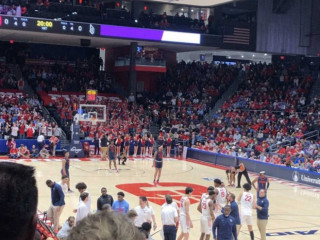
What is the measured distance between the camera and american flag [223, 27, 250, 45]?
39803mm

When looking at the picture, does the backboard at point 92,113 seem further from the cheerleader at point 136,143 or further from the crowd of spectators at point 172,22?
the crowd of spectators at point 172,22

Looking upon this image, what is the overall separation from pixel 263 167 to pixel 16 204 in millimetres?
26523

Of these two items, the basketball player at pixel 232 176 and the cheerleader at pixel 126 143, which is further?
the cheerleader at pixel 126 143

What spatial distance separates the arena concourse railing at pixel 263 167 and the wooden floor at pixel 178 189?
70 cm

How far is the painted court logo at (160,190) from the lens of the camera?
19334mm

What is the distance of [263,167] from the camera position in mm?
27312

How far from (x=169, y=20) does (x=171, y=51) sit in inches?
252

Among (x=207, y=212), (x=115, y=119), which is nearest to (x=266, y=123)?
(x=115, y=119)

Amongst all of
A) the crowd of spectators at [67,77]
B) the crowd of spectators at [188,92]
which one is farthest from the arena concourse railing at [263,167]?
the crowd of spectators at [67,77]

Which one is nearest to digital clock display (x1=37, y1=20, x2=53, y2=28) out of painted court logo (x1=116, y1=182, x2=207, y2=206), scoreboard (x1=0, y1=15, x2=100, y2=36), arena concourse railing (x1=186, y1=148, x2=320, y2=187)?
scoreboard (x1=0, y1=15, x2=100, y2=36)

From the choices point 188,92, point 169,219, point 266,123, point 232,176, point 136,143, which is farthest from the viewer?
point 188,92

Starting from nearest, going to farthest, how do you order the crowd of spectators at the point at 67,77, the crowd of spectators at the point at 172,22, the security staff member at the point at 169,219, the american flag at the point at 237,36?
the security staff member at the point at 169,219 < the crowd of spectators at the point at 172,22 < the crowd of spectators at the point at 67,77 < the american flag at the point at 237,36

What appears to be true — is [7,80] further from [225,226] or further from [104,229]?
[104,229]

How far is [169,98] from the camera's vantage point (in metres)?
41.5
